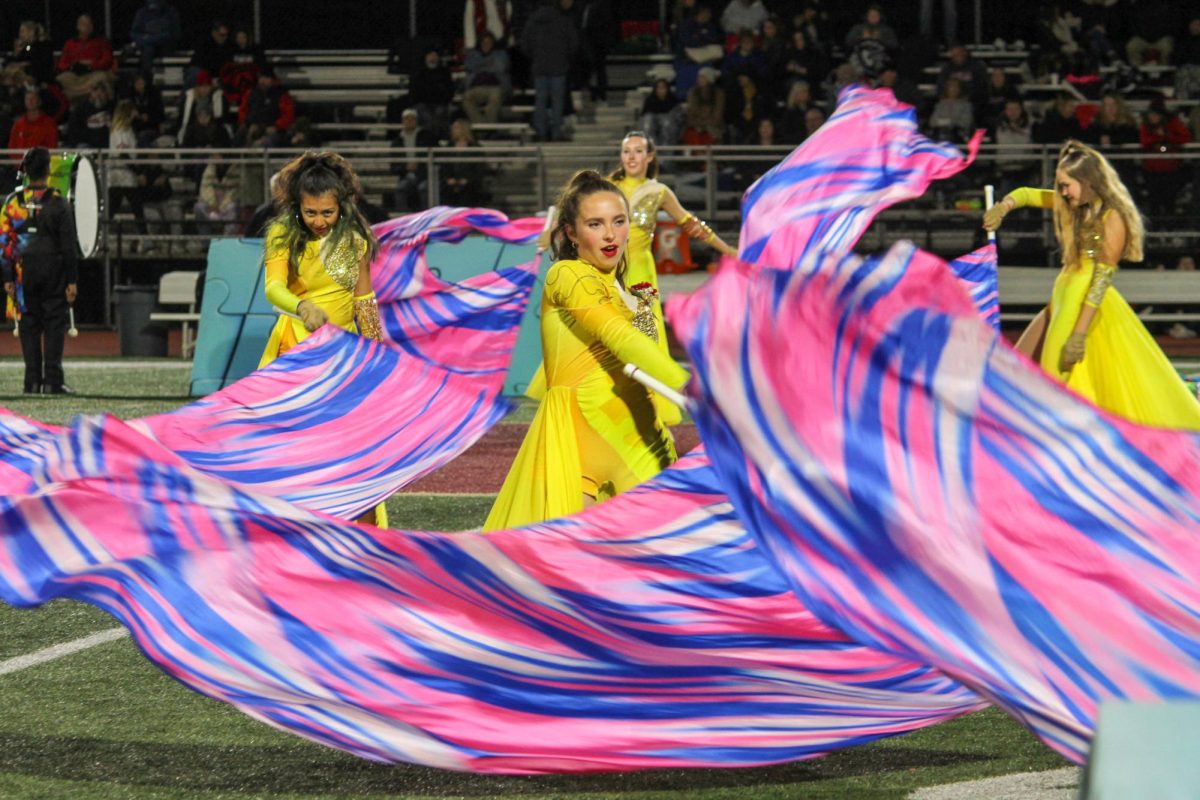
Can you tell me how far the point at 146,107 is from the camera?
2420cm

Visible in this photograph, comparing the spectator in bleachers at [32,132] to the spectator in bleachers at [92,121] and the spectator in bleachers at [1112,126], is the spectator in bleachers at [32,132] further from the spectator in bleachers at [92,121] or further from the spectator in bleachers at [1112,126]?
the spectator in bleachers at [1112,126]

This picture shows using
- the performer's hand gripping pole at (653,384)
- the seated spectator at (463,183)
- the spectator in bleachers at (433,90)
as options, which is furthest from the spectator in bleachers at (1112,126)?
the performer's hand gripping pole at (653,384)

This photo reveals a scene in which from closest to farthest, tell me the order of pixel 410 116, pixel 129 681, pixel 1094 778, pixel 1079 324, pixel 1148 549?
pixel 1094 778 < pixel 1148 549 < pixel 129 681 < pixel 1079 324 < pixel 410 116

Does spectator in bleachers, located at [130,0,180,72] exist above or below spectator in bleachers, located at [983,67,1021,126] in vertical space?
above

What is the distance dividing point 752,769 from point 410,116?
57.7 feet

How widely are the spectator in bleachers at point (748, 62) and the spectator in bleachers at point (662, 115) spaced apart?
0.74m

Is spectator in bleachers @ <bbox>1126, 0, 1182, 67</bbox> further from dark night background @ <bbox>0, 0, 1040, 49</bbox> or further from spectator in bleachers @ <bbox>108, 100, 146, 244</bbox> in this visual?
spectator in bleachers @ <bbox>108, 100, 146, 244</bbox>

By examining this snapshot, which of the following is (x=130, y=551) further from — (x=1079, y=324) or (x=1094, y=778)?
(x=1079, y=324)

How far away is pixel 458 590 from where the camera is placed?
186 inches

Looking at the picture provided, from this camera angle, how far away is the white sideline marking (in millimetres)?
6762

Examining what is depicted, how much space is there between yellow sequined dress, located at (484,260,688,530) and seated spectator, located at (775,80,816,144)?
1543 centimetres

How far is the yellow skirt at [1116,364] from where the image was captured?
30.1ft

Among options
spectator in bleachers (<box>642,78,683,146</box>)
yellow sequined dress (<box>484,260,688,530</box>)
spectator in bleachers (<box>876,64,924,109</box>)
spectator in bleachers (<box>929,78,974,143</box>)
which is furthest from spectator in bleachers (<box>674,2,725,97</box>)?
yellow sequined dress (<box>484,260,688,530</box>)

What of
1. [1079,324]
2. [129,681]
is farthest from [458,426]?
[1079,324]
